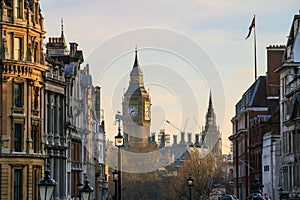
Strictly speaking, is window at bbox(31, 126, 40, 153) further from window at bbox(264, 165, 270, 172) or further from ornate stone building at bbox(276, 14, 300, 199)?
window at bbox(264, 165, 270, 172)

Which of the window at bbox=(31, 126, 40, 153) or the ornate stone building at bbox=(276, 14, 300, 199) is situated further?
the ornate stone building at bbox=(276, 14, 300, 199)

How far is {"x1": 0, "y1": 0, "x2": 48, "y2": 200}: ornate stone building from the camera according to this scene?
2731 inches

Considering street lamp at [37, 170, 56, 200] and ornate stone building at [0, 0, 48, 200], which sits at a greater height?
ornate stone building at [0, 0, 48, 200]

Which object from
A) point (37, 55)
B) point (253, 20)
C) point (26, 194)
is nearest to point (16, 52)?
point (37, 55)

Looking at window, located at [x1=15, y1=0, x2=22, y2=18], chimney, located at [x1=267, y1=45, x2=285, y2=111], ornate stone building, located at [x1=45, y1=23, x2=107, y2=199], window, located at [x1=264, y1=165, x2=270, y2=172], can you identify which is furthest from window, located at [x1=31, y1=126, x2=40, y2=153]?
chimney, located at [x1=267, y1=45, x2=285, y2=111]

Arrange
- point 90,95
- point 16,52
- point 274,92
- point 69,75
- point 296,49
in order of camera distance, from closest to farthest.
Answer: point 16,52 < point 69,75 < point 296,49 < point 90,95 < point 274,92

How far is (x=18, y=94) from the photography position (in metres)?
71.1

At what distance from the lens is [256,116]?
128m

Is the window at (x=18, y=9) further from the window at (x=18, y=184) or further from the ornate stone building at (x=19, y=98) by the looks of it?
the window at (x=18, y=184)

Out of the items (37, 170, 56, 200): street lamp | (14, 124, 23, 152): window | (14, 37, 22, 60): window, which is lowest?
(37, 170, 56, 200): street lamp

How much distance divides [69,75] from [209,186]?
6855 centimetres

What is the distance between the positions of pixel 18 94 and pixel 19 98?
11.8 inches

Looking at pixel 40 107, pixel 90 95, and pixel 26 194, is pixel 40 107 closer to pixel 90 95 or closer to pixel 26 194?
pixel 26 194

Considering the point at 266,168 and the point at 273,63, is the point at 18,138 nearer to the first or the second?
the point at 266,168
